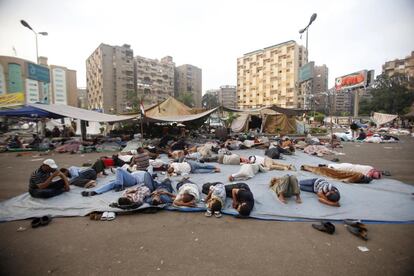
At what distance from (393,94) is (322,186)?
44.8 m

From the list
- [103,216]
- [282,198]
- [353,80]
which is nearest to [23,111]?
[103,216]

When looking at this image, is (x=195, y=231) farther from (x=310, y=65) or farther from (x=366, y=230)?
(x=310, y=65)

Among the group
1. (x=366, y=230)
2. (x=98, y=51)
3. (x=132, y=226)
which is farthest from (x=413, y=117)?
(x=98, y=51)

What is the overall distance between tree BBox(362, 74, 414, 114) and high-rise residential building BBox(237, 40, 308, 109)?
14056 mm

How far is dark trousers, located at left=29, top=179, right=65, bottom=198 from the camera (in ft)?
12.8

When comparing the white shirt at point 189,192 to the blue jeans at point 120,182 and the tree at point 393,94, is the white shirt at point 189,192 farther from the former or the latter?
the tree at point 393,94

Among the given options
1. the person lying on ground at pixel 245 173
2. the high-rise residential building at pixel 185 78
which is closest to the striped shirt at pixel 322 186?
the person lying on ground at pixel 245 173

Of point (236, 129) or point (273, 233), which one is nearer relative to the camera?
point (273, 233)

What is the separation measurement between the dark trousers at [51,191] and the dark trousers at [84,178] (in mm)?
438

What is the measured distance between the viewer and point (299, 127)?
1755cm

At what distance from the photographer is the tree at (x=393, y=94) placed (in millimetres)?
34375

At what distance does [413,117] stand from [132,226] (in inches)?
1458

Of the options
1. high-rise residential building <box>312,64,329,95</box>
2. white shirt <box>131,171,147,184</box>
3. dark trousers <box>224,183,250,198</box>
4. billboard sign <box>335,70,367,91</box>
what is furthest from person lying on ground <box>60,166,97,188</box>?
high-rise residential building <box>312,64,329,95</box>

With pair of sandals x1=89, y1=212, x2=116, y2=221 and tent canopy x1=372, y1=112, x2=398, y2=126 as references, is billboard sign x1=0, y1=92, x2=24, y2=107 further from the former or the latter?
tent canopy x1=372, y1=112, x2=398, y2=126
